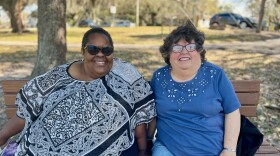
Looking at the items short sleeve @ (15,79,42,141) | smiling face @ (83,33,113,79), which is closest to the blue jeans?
smiling face @ (83,33,113,79)

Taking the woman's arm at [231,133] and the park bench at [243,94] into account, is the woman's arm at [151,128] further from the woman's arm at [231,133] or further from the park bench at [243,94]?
the park bench at [243,94]

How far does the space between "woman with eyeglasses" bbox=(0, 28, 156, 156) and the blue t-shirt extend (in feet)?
0.73

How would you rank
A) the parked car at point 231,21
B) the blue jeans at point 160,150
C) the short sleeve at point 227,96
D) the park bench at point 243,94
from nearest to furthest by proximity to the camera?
the short sleeve at point 227,96 < the blue jeans at point 160,150 < the park bench at point 243,94 < the parked car at point 231,21

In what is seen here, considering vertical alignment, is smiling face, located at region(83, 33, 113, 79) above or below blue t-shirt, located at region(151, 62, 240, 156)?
above

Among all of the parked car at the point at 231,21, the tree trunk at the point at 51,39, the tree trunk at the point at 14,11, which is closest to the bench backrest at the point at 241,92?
the tree trunk at the point at 51,39

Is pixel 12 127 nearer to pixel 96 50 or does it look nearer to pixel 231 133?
pixel 96 50

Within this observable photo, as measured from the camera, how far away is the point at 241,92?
351cm

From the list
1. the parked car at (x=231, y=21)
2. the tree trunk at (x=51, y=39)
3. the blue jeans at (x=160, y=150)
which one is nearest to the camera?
the blue jeans at (x=160, y=150)

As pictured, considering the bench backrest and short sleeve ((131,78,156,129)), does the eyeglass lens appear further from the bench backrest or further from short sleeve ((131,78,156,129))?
the bench backrest

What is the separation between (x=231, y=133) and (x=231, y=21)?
29731 millimetres

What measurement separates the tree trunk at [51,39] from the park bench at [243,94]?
2.17 m

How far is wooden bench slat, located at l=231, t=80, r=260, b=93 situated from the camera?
3.47 metres

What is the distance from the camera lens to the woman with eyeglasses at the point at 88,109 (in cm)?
276

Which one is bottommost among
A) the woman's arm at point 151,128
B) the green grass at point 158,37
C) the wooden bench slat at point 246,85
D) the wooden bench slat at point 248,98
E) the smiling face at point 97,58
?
the green grass at point 158,37
